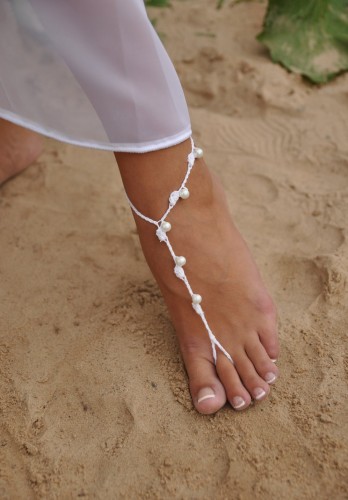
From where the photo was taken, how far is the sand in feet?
3.29

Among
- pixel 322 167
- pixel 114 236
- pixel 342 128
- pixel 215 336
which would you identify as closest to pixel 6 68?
pixel 114 236

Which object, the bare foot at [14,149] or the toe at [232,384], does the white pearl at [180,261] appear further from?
the bare foot at [14,149]

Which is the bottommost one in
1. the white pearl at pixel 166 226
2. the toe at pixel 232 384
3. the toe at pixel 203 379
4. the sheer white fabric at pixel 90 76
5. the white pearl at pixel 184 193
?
the toe at pixel 232 384

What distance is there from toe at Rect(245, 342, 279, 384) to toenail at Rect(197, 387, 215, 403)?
11 centimetres

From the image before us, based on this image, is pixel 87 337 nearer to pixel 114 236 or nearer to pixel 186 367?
pixel 186 367

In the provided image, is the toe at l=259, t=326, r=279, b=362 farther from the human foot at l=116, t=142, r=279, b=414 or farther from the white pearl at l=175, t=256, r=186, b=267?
the white pearl at l=175, t=256, r=186, b=267

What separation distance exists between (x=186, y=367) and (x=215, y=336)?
0.09 meters

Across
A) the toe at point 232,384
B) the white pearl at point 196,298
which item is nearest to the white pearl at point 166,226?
the white pearl at point 196,298

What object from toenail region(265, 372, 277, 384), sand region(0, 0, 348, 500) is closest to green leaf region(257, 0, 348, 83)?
sand region(0, 0, 348, 500)

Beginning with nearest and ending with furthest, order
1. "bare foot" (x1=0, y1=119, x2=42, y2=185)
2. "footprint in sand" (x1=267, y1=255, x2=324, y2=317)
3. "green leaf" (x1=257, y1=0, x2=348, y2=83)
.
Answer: "footprint in sand" (x1=267, y1=255, x2=324, y2=317)
"bare foot" (x1=0, y1=119, x2=42, y2=185)
"green leaf" (x1=257, y1=0, x2=348, y2=83)

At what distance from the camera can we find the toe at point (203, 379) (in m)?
1.09

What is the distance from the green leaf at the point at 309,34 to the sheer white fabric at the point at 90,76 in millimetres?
1049

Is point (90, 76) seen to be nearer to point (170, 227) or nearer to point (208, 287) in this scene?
point (170, 227)

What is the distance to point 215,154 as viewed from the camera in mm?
1712
